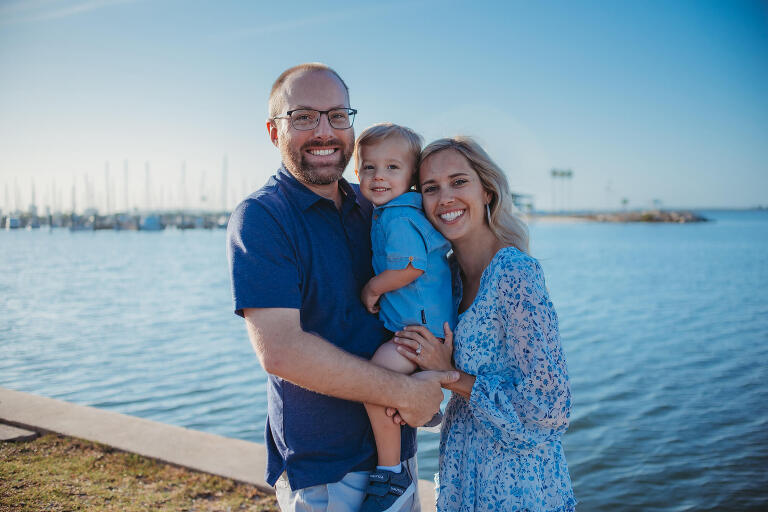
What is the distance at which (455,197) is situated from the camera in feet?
9.60

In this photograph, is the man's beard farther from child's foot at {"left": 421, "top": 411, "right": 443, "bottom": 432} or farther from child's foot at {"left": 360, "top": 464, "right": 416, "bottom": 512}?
child's foot at {"left": 360, "top": 464, "right": 416, "bottom": 512}

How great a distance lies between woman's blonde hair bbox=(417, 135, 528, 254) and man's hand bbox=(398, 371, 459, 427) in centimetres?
78

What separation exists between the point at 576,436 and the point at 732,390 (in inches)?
164

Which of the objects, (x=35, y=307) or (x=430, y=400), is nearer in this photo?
(x=430, y=400)

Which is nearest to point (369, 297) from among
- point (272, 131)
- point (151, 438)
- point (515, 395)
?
point (515, 395)

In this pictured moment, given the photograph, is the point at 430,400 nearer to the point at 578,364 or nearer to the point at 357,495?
the point at 357,495

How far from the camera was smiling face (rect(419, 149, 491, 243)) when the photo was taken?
2.93m

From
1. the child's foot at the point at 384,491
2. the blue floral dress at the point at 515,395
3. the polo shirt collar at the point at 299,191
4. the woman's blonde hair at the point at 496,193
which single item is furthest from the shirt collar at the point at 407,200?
the child's foot at the point at 384,491

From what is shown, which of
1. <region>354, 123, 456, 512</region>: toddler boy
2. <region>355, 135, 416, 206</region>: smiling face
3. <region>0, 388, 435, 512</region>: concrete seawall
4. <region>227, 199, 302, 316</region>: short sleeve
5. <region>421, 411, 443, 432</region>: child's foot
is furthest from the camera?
<region>0, 388, 435, 512</region>: concrete seawall

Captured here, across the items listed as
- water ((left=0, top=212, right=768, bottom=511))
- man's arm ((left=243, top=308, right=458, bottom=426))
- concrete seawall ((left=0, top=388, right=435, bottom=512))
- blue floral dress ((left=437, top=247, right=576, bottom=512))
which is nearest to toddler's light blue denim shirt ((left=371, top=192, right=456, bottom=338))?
blue floral dress ((left=437, top=247, right=576, bottom=512))

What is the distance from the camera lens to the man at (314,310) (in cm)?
235

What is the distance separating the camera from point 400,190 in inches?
124

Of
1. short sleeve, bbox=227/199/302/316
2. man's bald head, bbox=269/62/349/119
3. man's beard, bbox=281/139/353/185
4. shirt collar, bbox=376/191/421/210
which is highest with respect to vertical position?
man's bald head, bbox=269/62/349/119

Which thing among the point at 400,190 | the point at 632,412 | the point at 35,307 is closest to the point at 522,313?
the point at 400,190
